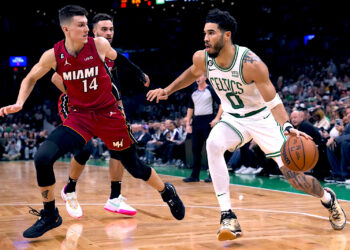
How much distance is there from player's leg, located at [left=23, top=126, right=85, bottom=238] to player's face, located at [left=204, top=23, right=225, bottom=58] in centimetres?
137

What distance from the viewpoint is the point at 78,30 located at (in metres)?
4.16

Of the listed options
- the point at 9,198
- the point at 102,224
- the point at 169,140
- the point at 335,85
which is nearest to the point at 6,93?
the point at 169,140

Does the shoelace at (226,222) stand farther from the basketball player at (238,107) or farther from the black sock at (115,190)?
the black sock at (115,190)

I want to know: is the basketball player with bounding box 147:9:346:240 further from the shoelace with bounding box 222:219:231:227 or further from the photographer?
the photographer

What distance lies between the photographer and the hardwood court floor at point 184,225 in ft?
12.1

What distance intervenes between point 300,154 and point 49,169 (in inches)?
79.3

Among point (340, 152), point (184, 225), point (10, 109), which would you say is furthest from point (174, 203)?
point (340, 152)

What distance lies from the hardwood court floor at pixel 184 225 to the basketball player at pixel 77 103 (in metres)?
0.36

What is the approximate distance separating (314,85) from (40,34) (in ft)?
62.0

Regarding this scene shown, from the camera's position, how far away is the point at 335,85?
1476 cm

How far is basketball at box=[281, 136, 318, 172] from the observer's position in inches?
147

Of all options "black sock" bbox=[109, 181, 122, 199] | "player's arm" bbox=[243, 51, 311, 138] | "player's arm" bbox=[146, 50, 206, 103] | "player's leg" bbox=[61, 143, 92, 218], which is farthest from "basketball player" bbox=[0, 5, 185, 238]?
"player's arm" bbox=[243, 51, 311, 138]

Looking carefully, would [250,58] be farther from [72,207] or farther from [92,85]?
[72,207]

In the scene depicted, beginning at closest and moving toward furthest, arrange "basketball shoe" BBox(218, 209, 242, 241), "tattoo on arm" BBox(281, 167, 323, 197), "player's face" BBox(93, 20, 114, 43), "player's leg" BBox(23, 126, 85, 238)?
1. "basketball shoe" BBox(218, 209, 242, 241)
2. "player's leg" BBox(23, 126, 85, 238)
3. "tattoo on arm" BBox(281, 167, 323, 197)
4. "player's face" BBox(93, 20, 114, 43)
